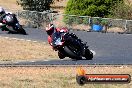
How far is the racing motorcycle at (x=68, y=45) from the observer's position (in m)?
18.3

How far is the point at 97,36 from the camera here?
120ft

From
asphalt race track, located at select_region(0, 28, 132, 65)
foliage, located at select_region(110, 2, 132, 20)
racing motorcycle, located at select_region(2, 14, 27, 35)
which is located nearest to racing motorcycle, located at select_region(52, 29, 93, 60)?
asphalt race track, located at select_region(0, 28, 132, 65)

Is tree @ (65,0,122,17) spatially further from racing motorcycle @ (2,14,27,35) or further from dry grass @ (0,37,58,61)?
dry grass @ (0,37,58,61)

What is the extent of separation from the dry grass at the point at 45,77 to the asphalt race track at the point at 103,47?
1812 millimetres

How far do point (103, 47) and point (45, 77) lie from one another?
1320cm

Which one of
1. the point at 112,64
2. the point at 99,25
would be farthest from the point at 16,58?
the point at 99,25

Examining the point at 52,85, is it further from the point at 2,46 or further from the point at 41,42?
the point at 41,42

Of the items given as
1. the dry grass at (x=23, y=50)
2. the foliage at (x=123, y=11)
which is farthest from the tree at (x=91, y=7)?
the dry grass at (x=23, y=50)

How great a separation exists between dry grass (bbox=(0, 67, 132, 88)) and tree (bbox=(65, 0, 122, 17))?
28.9 m

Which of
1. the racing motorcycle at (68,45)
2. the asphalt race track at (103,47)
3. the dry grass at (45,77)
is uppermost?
the racing motorcycle at (68,45)

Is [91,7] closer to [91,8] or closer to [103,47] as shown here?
[91,8]

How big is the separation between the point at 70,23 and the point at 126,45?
38.9ft

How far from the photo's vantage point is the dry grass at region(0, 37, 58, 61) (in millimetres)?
23562

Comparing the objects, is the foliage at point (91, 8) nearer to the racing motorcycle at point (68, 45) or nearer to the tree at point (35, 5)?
the tree at point (35, 5)
